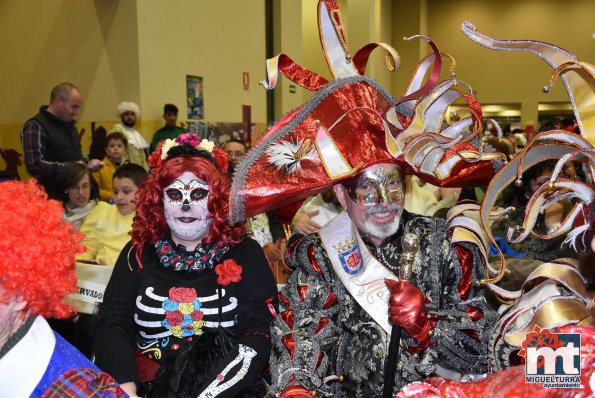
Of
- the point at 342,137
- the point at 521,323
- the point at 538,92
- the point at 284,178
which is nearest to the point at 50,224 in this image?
the point at 284,178

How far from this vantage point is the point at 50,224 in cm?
163

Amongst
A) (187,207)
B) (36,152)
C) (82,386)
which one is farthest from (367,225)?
(36,152)

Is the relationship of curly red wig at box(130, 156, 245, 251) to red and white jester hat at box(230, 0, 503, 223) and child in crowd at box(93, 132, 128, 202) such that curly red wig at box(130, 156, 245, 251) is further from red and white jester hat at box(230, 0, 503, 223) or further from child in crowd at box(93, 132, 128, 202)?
child in crowd at box(93, 132, 128, 202)

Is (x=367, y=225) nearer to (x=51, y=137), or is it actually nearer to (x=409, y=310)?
(x=409, y=310)


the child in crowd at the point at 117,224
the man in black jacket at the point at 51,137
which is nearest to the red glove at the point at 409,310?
the child in crowd at the point at 117,224

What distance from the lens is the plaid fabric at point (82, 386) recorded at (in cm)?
145

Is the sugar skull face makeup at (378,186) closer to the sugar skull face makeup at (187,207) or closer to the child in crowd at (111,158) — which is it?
the sugar skull face makeup at (187,207)

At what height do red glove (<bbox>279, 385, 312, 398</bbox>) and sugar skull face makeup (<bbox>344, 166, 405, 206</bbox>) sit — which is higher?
sugar skull face makeup (<bbox>344, 166, 405, 206</bbox>)

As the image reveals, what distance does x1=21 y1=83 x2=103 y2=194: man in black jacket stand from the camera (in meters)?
5.50

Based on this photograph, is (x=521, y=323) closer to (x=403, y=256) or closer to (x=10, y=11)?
(x=403, y=256)

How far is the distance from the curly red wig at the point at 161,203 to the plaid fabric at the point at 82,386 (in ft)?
3.57

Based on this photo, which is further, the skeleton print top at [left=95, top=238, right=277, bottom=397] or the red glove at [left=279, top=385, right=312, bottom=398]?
the skeleton print top at [left=95, top=238, right=277, bottom=397]

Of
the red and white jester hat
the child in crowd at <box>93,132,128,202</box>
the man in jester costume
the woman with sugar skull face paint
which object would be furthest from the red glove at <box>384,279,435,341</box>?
the child in crowd at <box>93,132,128,202</box>

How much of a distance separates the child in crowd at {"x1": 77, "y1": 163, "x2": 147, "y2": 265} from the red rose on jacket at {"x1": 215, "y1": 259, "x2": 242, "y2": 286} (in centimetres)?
164
